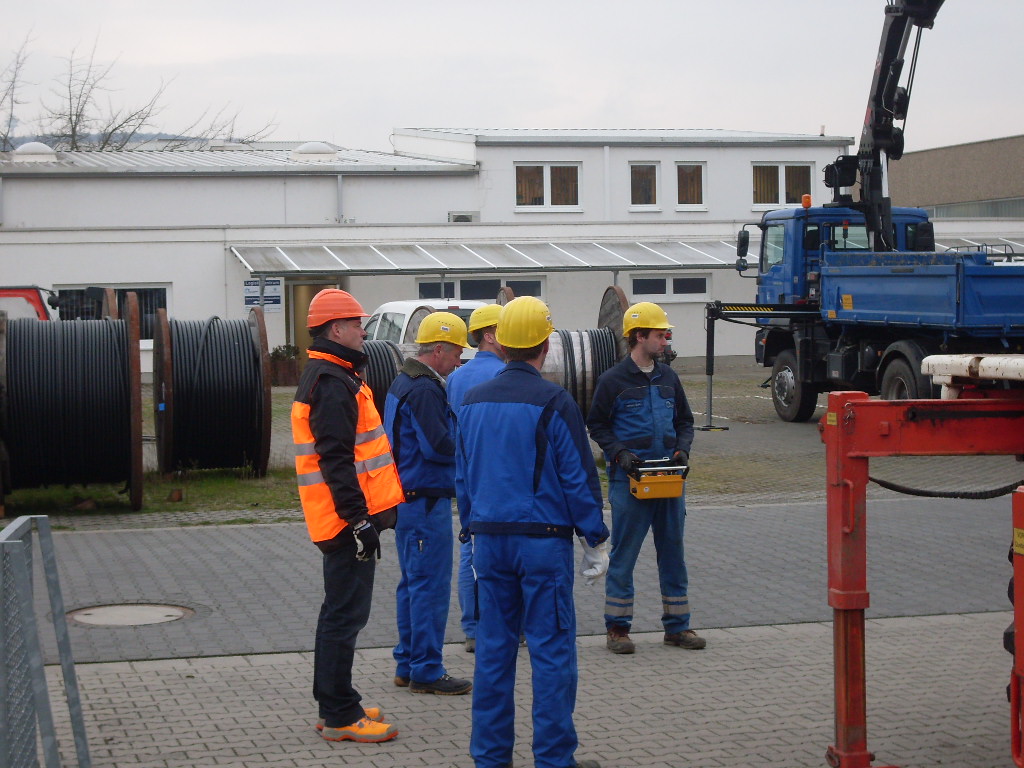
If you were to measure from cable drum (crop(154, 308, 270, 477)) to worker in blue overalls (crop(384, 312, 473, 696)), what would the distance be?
22.1ft

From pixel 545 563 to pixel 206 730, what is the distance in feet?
6.46

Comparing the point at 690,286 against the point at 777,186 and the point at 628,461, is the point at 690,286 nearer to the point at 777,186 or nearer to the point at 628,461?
the point at 777,186

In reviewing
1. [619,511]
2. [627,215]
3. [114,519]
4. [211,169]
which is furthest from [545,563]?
[627,215]

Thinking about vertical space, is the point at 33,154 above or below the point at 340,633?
above

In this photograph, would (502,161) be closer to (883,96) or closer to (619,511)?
(883,96)

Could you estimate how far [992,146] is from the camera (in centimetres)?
5078

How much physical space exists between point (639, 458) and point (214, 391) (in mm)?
6932

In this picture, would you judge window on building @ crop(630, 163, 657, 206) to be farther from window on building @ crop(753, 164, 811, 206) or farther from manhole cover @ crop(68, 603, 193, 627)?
manhole cover @ crop(68, 603, 193, 627)

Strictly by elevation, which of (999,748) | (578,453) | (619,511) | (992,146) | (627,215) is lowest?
(999,748)

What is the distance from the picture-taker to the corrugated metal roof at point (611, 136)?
37750 millimetres


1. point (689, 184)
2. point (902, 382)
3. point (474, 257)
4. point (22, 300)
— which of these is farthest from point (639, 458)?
point (689, 184)

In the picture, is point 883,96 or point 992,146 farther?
point 992,146

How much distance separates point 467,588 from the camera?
7.10 meters

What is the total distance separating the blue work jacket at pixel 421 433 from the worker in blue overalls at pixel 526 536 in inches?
53.8
